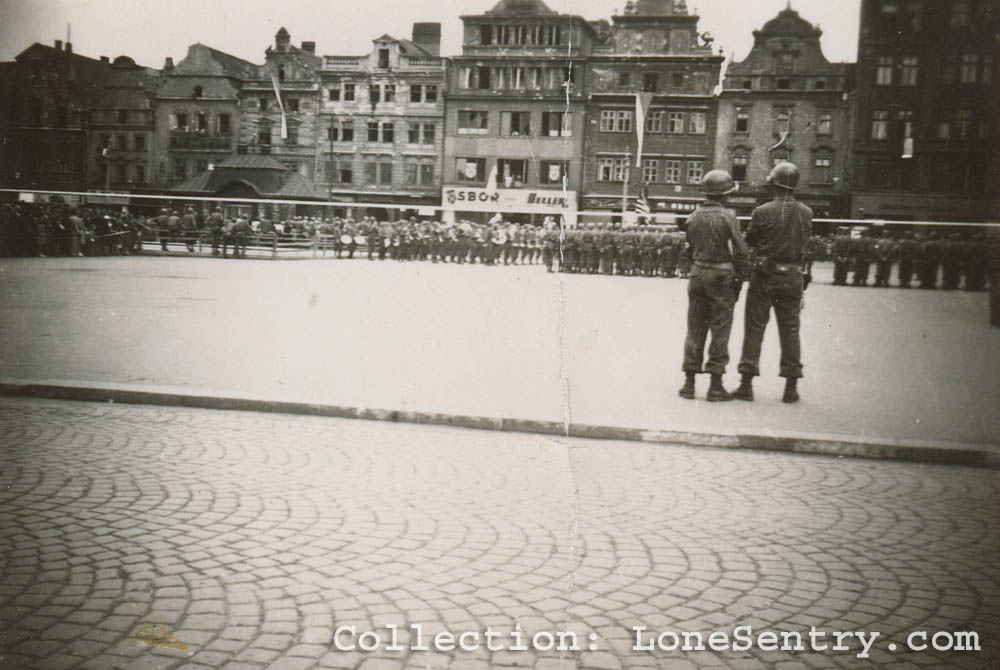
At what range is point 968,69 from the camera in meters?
5.18

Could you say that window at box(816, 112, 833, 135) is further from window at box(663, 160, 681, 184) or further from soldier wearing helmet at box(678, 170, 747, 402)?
soldier wearing helmet at box(678, 170, 747, 402)

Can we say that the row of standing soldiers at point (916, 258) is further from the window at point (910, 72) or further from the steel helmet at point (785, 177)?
the window at point (910, 72)

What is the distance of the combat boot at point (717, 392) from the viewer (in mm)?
7188

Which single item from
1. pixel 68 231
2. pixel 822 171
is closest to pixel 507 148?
pixel 68 231

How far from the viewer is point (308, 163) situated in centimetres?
3447

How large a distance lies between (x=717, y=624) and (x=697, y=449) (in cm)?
Answer: 299

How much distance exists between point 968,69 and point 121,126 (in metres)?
10.2

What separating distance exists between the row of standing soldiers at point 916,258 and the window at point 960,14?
19178mm

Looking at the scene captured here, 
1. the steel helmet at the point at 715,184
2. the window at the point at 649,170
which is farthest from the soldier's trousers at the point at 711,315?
the window at the point at 649,170

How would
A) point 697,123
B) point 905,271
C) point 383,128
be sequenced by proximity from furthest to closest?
point 383,128, point 905,271, point 697,123

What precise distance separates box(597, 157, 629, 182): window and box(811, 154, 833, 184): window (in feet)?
23.3

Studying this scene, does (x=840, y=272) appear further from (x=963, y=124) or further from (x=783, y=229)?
(x=783, y=229)

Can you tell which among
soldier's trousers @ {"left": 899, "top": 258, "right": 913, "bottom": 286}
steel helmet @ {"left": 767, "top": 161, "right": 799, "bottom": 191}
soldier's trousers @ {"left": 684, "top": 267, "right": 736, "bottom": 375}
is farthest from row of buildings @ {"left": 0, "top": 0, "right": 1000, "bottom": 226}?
soldier's trousers @ {"left": 899, "top": 258, "right": 913, "bottom": 286}

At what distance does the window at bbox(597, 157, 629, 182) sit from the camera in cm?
2317
